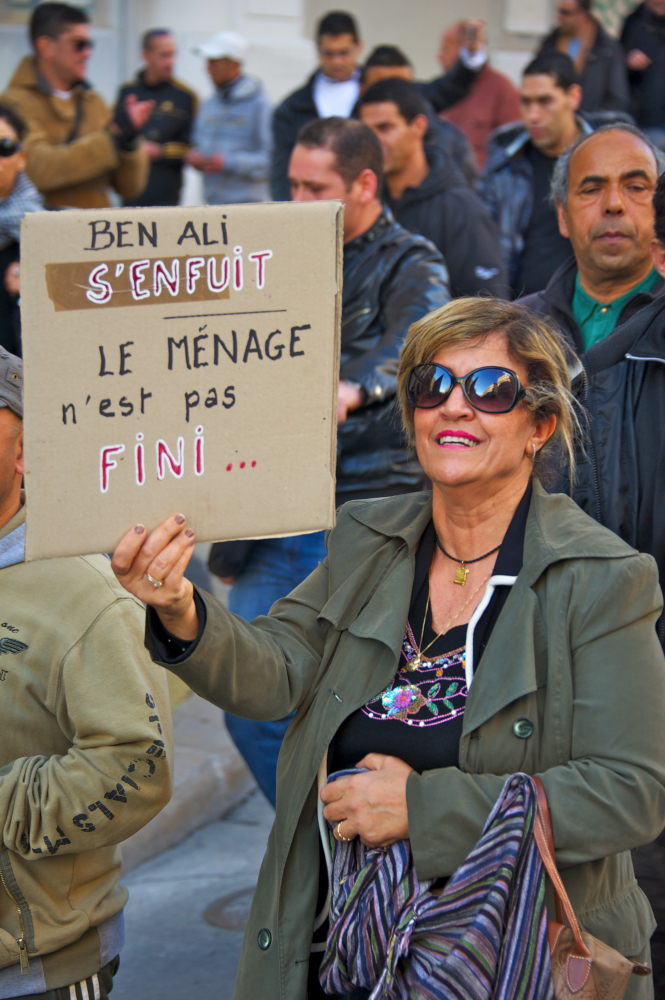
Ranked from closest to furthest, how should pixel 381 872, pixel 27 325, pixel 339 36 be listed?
pixel 27 325, pixel 381 872, pixel 339 36

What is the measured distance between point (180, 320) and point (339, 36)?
584 cm

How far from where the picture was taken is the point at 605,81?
23.6 feet

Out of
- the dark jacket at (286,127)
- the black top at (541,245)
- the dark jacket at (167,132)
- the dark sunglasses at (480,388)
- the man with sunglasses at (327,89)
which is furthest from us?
the dark jacket at (167,132)

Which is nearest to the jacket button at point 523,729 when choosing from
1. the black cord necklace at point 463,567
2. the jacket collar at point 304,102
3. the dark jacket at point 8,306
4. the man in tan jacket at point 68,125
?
the black cord necklace at point 463,567

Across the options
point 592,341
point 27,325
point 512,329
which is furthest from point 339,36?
point 27,325

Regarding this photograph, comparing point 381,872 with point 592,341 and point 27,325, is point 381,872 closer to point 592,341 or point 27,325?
point 27,325

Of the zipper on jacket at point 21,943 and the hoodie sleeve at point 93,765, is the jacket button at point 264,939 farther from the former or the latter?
the zipper on jacket at point 21,943

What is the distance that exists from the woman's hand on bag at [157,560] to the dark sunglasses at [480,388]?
0.59m

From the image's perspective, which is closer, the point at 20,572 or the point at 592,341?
the point at 20,572

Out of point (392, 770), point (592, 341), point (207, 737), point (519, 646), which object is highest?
point (592, 341)

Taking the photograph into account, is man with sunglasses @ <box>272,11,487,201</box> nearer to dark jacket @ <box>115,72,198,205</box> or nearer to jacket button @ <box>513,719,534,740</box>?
dark jacket @ <box>115,72,198,205</box>

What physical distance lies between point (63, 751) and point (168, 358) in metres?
0.84

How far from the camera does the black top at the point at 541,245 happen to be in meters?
5.17

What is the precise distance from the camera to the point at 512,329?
2.22m
